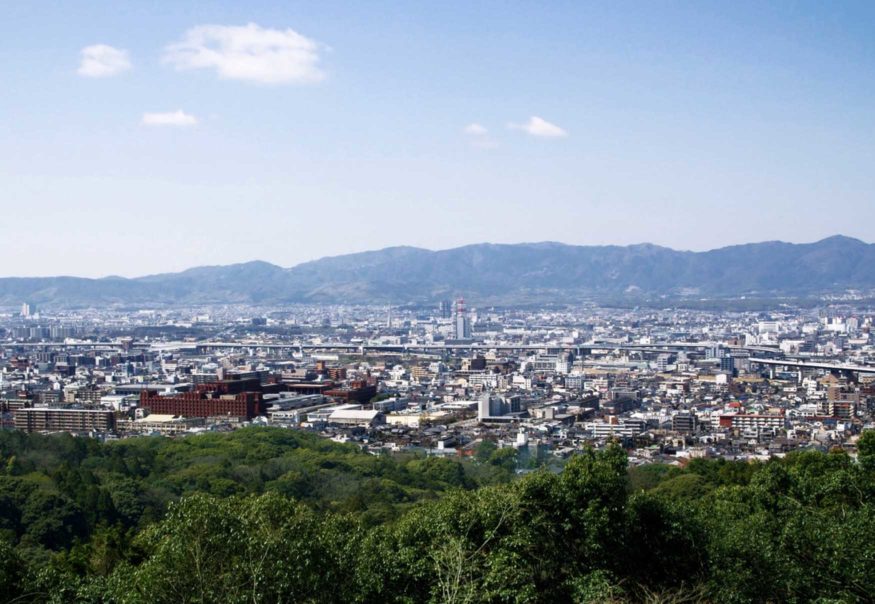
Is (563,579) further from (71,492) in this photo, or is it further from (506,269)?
(506,269)

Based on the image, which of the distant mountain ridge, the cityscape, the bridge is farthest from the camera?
the distant mountain ridge

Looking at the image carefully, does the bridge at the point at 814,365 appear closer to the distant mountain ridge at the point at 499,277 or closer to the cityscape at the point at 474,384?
the cityscape at the point at 474,384

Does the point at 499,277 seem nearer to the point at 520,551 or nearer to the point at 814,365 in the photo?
the point at 814,365

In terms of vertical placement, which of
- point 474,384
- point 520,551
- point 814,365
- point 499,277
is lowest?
point 474,384

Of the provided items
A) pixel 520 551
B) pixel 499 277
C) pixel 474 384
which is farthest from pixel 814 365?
pixel 499 277

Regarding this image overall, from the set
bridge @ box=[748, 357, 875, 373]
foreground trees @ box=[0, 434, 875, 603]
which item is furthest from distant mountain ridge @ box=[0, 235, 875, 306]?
foreground trees @ box=[0, 434, 875, 603]

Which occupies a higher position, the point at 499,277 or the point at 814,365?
the point at 499,277

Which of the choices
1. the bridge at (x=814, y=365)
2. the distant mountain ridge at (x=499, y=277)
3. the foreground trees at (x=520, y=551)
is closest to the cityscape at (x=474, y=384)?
the bridge at (x=814, y=365)

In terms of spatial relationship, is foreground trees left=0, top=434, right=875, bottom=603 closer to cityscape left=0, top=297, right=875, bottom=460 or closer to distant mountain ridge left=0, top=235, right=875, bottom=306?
cityscape left=0, top=297, right=875, bottom=460

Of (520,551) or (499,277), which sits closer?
(520,551)
